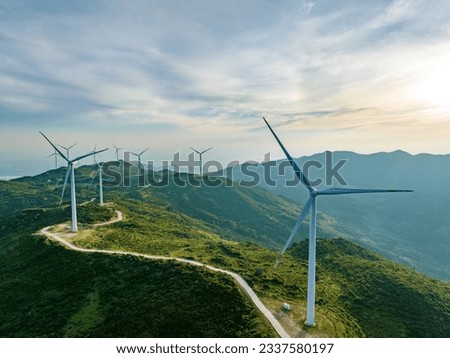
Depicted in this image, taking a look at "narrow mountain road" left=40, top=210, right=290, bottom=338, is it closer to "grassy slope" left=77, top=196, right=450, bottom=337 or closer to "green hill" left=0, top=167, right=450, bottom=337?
"green hill" left=0, top=167, right=450, bottom=337

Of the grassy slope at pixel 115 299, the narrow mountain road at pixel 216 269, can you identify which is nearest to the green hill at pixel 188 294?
the grassy slope at pixel 115 299

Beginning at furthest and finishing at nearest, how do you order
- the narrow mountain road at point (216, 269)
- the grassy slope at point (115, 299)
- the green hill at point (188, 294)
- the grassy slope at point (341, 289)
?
the grassy slope at point (341, 289)
the green hill at point (188, 294)
the grassy slope at point (115, 299)
the narrow mountain road at point (216, 269)

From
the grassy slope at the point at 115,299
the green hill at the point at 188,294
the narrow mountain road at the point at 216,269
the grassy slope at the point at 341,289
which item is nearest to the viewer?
the narrow mountain road at the point at 216,269

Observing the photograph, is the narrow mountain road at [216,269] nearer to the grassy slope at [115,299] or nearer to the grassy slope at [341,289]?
the grassy slope at [115,299]

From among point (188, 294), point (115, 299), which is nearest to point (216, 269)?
point (188, 294)

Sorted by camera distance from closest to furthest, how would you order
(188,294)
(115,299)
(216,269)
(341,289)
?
(188,294) < (115,299) < (216,269) < (341,289)

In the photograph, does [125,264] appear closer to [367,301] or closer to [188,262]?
[188,262]

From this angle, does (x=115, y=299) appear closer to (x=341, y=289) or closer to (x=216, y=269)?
(x=216, y=269)

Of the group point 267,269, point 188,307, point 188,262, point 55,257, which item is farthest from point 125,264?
point 267,269
